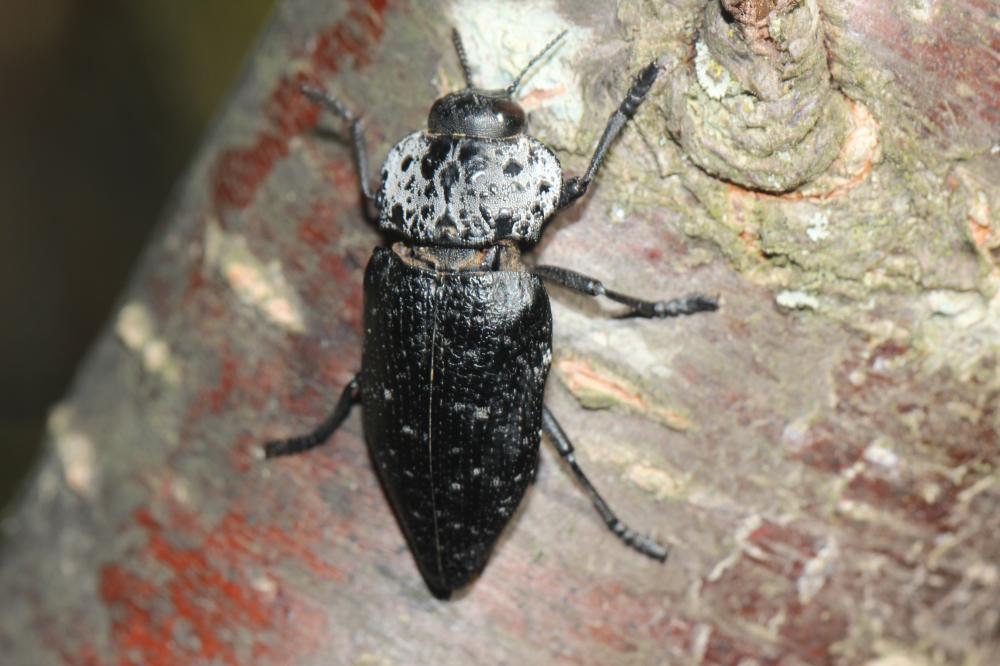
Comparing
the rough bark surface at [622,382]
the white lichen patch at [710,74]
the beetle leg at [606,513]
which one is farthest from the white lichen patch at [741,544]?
the white lichen patch at [710,74]

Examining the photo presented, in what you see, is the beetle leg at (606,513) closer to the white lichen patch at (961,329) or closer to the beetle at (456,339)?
the beetle at (456,339)

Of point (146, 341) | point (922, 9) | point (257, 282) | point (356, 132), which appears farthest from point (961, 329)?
point (146, 341)

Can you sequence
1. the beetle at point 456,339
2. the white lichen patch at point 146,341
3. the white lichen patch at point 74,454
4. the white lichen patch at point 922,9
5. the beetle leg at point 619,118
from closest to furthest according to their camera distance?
the white lichen patch at point 922,9 < the beetle leg at point 619,118 < the beetle at point 456,339 < the white lichen patch at point 146,341 < the white lichen patch at point 74,454

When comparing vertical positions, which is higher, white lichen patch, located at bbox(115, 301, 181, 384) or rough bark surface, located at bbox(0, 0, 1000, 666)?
rough bark surface, located at bbox(0, 0, 1000, 666)

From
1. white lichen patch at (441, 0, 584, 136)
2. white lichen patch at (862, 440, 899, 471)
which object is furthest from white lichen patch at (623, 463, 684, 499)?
white lichen patch at (441, 0, 584, 136)

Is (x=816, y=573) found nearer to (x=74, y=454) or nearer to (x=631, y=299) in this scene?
(x=631, y=299)

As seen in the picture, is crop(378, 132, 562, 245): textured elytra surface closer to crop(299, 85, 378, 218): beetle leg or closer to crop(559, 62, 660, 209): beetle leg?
crop(299, 85, 378, 218): beetle leg
